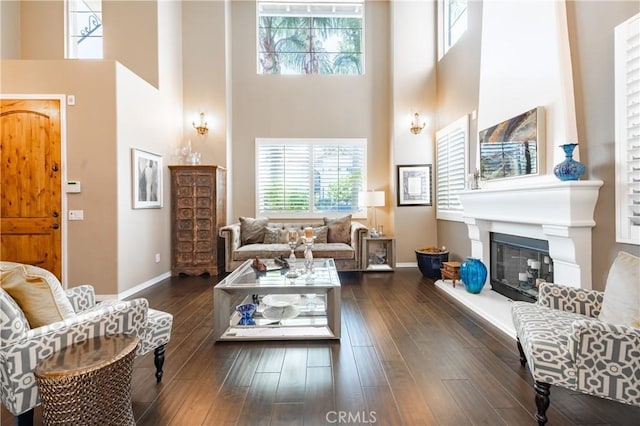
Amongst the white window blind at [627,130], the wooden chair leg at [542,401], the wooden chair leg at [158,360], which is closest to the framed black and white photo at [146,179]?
the wooden chair leg at [158,360]

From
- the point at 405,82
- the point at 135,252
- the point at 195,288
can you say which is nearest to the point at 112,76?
the point at 135,252

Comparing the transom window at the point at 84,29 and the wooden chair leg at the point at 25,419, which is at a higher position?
the transom window at the point at 84,29

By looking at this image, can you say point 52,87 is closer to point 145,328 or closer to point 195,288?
point 195,288

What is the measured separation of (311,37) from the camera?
629 centimetres

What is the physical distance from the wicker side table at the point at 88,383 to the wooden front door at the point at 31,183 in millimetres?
3154

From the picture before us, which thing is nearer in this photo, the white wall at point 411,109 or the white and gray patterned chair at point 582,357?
the white and gray patterned chair at point 582,357

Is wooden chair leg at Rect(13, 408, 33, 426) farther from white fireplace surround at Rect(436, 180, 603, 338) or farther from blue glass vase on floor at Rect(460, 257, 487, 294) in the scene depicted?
blue glass vase on floor at Rect(460, 257, 487, 294)

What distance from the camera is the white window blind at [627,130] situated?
2098mm

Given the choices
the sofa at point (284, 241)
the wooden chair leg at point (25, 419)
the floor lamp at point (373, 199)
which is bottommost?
the wooden chair leg at point (25, 419)

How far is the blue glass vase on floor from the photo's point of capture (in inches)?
150

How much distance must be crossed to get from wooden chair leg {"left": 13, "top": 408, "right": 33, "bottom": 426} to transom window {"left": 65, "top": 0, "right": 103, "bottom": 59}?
18.9ft

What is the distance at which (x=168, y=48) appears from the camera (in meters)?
5.26

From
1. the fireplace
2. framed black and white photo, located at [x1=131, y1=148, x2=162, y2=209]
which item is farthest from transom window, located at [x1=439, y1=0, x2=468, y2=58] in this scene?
framed black and white photo, located at [x1=131, y1=148, x2=162, y2=209]

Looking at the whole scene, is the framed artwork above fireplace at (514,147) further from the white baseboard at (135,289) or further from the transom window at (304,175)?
the white baseboard at (135,289)
